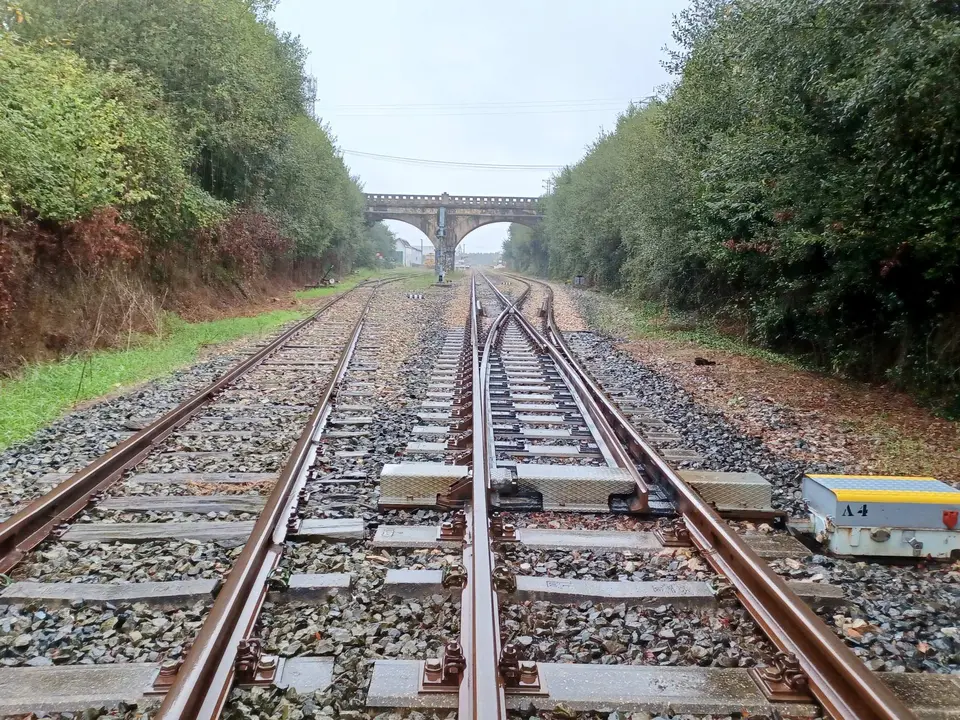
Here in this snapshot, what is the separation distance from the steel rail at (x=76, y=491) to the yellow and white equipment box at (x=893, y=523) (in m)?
4.37

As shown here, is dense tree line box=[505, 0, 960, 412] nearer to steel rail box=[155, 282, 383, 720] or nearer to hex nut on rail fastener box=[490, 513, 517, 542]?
hex nut on rail fastener box=[490, 513, 517, 542]

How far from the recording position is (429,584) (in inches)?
133

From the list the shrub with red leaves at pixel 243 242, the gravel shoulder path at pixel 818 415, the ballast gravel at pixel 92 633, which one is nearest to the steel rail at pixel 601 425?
the gravel shoulder path at pixel 818 415

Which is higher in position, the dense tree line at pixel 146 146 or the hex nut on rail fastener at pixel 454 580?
the dense tree line at pixel 146 146

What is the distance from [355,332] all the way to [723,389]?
7.22 m

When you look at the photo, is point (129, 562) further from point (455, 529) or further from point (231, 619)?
point (455, 529)

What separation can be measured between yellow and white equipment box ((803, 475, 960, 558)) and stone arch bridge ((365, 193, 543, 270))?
217ft

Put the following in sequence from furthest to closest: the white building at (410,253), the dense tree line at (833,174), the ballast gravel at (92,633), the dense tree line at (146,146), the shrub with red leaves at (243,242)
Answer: the white building at (410,253)
the shrub with red leaves at (243,242)
the dense tree line at (146,146)
the dense tree line at (833,174)
the ballast gravel at (92,633)

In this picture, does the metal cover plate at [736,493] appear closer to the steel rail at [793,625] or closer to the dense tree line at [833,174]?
the steel rail at [793,625]

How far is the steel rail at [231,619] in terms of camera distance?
2.39m

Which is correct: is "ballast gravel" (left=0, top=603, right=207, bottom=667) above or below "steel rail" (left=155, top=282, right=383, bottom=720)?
below

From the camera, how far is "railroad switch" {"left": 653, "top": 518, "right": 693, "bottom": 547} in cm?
400

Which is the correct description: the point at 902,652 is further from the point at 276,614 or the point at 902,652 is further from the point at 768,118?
the point at 768,118

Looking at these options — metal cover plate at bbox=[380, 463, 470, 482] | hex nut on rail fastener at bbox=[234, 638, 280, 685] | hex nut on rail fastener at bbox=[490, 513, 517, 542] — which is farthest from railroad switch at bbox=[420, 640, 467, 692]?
metal cover plate at bbox=[380, 463, 470, 482]
